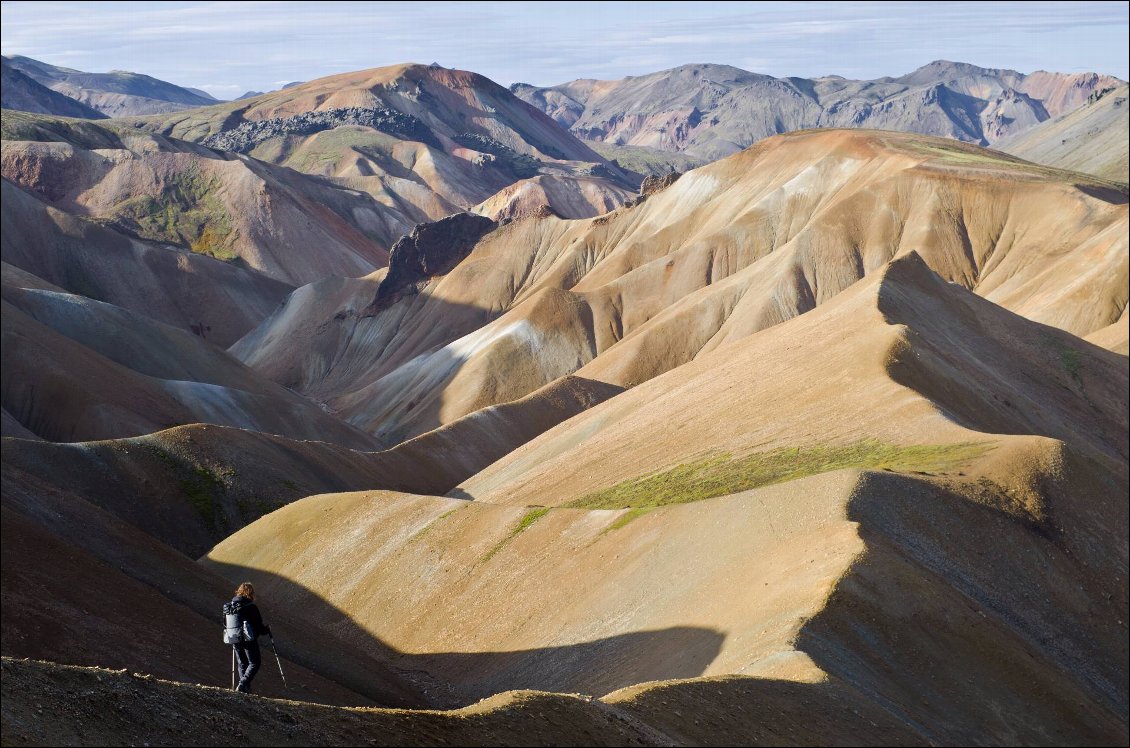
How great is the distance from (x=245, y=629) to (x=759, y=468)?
119ft

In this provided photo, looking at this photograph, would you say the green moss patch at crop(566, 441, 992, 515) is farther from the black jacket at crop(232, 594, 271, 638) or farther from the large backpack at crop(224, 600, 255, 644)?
the large backpack at crop(224, 600, 255, 644)

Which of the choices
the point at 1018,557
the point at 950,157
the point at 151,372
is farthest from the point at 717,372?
the point at 950,157

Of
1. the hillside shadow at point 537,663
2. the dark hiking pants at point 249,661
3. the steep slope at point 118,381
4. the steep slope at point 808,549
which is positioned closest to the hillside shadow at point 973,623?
the steep slope at point 808,549

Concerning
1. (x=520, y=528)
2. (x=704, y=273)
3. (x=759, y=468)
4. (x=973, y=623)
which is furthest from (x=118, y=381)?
(x=973, y=623)

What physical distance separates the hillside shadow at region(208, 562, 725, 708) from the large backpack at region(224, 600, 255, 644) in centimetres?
1369

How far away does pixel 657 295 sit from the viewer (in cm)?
14175

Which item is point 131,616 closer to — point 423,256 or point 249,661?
point 249,661

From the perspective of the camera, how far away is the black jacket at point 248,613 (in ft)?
77.0

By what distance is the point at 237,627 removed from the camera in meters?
23.4

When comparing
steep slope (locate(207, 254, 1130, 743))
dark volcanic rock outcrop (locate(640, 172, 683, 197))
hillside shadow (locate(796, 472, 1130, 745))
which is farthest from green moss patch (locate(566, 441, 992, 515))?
dark volcanic rock outcrop (locate(640, 172, 683, 197))

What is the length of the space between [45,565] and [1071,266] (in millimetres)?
104256

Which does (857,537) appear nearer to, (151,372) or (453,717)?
(453,717)

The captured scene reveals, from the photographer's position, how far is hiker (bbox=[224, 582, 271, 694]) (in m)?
23.4

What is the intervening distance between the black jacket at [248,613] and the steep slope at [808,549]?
8393 millimetres
